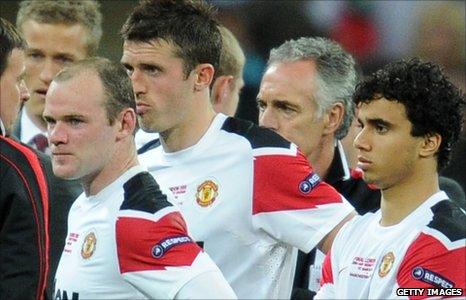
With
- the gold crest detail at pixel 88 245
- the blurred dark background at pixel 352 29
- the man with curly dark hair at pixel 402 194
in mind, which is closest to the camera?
the man with curly dark hair at pixel 402 194

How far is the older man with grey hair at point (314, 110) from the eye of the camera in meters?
5.27

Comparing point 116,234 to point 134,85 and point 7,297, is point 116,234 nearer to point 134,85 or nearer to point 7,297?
point 7,297

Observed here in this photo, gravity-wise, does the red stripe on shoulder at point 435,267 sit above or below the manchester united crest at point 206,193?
below

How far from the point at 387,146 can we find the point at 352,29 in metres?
3.65

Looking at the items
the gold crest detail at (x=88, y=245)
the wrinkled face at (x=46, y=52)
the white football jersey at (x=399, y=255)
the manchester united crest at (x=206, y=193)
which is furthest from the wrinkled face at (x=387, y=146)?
the wrinkled face at (x=46, y=52)

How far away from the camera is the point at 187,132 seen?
4832 millimetres

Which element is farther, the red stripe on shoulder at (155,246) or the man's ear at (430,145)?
the man's ear at (430,145)

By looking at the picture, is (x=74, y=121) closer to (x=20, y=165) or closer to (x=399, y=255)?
(x=20, y=165)

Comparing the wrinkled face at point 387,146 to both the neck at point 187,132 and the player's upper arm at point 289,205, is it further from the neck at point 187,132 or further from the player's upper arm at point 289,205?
the neck at point 187,132

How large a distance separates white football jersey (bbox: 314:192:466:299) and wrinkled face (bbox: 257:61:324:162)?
2.80 ft

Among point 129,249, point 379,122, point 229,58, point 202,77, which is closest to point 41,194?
point 129,249

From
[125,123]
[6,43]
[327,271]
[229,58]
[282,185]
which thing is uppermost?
[229,58]

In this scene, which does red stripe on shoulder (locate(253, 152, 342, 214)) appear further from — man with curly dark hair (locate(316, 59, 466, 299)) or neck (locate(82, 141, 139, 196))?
neck (locate(82, 141, 139, 196))

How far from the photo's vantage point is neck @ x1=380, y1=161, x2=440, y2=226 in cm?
424
